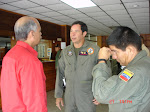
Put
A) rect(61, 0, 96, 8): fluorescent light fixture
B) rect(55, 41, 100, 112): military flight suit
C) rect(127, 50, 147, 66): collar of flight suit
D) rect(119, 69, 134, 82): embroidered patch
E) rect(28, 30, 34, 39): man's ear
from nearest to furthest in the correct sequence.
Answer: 1. rect(119, 69, 134, 82): embroidered patch
2. rect(127, 50, 147, 66): collar of flight suit
3. rect(28, 30, 34, 39): man's ear
4. rect(55, 41, 100, 112): military flight suit
5. rect(61, 0, 96, 8): fluorescent light fixture

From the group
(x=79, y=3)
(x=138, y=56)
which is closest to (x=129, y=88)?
(x=138, y=56)

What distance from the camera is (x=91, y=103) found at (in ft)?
5.79

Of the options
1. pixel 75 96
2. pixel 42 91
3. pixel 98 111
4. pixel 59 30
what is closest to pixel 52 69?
pixel 59 30

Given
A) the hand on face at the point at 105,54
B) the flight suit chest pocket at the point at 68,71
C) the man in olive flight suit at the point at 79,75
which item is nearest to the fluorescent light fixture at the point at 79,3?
the man in olive flight suit at the point at 79,75

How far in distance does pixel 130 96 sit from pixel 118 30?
1.38 ft

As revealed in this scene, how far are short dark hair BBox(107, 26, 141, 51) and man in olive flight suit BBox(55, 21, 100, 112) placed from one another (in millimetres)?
865

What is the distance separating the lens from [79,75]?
1.78 m

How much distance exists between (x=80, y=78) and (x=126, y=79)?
→ 0.98m

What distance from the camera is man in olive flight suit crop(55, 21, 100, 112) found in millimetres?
1754

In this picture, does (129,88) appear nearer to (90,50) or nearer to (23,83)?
(23,83)

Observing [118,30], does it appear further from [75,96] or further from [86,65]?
[75,96]

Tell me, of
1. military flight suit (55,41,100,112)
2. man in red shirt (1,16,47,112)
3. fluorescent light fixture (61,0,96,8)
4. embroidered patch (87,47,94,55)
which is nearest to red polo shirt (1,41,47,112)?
man in red shirt (1,16,47,112)

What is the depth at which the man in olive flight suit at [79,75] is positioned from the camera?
175 cm

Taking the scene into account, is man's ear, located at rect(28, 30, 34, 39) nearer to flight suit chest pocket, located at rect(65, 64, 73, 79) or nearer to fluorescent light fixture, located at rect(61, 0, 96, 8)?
flight suit chest pocket, located at rect(65, 64, 73, 79)
